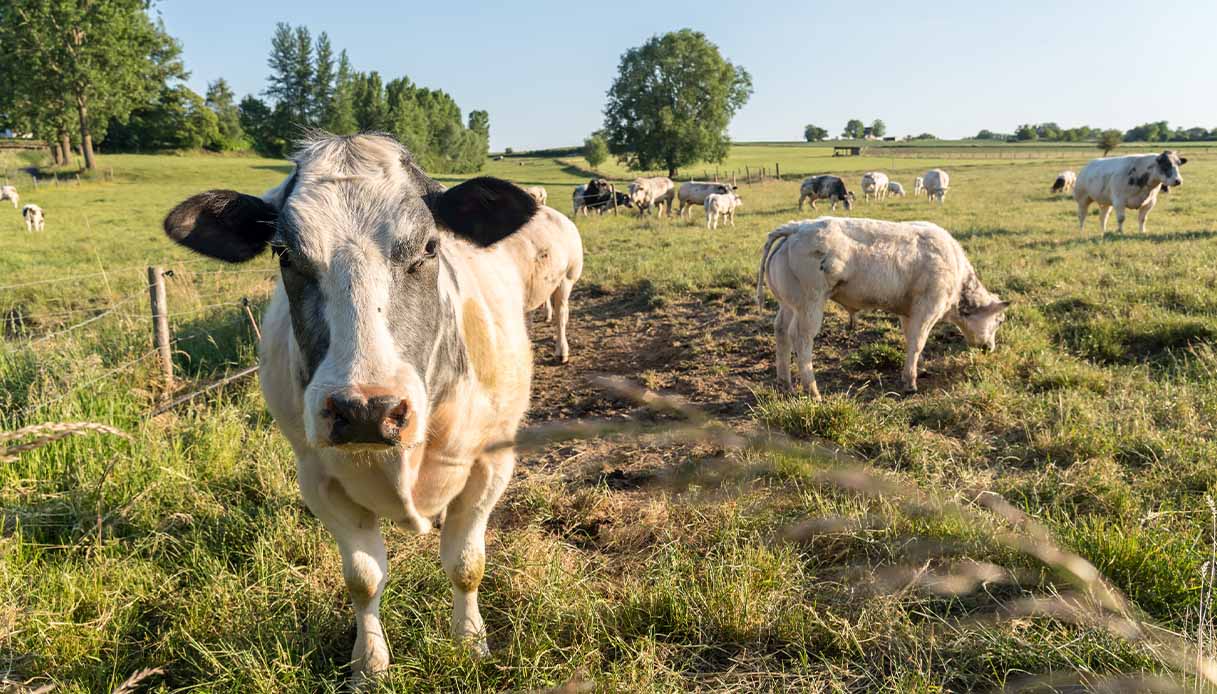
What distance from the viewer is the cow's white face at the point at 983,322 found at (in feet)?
20.9

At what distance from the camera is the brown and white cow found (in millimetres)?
2047

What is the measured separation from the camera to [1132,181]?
1399 centimetres

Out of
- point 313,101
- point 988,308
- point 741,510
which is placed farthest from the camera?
point 313,101

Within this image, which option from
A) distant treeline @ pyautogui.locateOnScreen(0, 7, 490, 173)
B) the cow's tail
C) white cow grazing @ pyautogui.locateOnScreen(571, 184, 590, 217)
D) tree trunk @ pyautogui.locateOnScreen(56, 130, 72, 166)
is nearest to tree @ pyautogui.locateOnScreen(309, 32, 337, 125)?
distant treeline @ pyautogui.locateOnScreen(0, 7, 490, 173)

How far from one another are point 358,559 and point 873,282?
16.6ft

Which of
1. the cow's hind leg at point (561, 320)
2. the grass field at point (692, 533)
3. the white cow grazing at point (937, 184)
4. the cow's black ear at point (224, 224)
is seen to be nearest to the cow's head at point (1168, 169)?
the grass field at point (692, 533)

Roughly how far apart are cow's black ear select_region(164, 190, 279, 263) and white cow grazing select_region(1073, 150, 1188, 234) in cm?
1607

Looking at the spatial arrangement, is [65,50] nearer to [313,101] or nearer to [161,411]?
[313,101]

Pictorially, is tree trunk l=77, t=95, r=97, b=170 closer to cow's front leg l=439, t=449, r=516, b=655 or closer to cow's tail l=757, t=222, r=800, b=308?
cow's tail l=757, t=222, r=800, b=308

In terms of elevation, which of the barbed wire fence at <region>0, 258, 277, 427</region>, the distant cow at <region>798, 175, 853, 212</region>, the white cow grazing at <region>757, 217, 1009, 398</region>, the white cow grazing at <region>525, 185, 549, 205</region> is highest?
the distant cow at <region>798, 175, 853, 212</region>

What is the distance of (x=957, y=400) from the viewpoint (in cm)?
518

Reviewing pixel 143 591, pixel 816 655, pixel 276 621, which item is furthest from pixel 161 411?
pixel 816 655

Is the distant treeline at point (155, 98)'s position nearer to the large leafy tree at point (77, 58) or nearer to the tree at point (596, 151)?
the large leafy tree at point (77, 58)

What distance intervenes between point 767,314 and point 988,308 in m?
2.55
